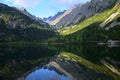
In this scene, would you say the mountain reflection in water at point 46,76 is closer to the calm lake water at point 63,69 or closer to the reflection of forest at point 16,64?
the calm lake water at point 63,69

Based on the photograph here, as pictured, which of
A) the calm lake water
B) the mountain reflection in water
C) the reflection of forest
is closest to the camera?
the mountain reflection in water

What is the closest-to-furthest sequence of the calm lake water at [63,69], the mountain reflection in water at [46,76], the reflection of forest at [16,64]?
the mountain reflection in water at [46,76]
the calm lake water at [63,69]
the reflection of forest at [16,64]

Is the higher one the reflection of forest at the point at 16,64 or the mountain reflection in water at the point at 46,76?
the reflection of forest at the point at 16,64

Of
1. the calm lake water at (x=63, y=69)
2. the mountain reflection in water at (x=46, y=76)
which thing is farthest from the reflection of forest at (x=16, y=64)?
the mountain reflection in water at (x=46, y=76)

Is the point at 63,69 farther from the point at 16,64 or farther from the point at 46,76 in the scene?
the point at 16,64

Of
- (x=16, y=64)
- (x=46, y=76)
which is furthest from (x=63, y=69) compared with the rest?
(x=16, y=64)

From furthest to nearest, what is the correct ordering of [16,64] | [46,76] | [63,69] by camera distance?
[16,64] → [63,69] → [46,76]

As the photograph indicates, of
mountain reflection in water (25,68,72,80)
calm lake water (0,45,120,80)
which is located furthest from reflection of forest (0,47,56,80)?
mountain reflection in water (25,68,72,80)

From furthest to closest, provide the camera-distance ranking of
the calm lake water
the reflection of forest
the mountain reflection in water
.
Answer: the reflection of forest
the calm lake water
the mountain reflection in water

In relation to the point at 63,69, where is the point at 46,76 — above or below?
above

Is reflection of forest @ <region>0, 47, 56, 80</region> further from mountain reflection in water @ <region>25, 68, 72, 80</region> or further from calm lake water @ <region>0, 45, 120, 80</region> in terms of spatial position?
mountain reflection in water @ <region>25, 68, 72, 80</region>

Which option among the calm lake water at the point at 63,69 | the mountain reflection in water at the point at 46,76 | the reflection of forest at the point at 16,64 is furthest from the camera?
the reflection of forest at the point at 16,64

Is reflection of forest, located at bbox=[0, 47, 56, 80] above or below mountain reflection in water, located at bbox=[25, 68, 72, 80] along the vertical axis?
above

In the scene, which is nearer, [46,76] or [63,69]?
[46,76]
